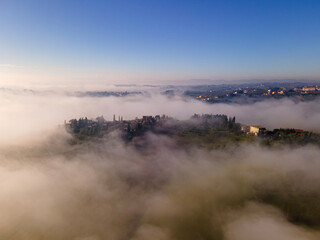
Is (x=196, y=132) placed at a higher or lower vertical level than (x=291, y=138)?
lower

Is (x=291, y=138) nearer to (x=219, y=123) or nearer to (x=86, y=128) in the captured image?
(x=219, y=123)

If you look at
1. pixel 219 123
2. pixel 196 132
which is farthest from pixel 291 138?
pixel 196 132

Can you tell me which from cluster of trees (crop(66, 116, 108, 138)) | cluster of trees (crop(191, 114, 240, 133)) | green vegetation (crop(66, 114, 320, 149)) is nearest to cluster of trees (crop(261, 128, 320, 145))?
green vegetation (crop(66, 114, 320, 149))

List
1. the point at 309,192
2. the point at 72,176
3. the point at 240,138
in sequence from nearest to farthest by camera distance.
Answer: the point at 309,192 → the point at 72,176 → the point at 240,138

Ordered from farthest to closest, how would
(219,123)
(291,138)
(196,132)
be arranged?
1. (219,123)
2. (196,132)
3. (291,138)

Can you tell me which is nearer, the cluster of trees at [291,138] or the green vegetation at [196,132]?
the cluster of trees at [291,138]

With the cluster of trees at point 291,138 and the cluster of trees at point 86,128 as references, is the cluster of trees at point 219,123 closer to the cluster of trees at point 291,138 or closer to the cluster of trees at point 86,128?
the cluster of trees at point 291,138

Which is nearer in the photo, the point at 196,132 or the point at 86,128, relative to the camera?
the point at 86,128

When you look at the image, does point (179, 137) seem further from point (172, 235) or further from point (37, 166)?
point (172, 235)

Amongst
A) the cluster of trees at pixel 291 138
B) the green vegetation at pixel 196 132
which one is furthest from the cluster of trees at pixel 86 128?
the cluster of trees at pixel 291 138

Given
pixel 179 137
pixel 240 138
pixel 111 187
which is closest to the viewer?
pixel 111 187

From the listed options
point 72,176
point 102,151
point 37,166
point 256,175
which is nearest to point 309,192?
point 256,175
